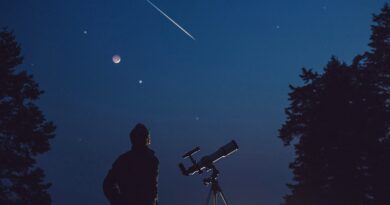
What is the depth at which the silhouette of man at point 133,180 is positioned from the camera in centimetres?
480

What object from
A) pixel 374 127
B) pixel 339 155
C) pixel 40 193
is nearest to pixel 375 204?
pixel 339 155

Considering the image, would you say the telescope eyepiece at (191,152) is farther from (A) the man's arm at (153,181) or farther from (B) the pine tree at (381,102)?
(B) the pine tree at (381,102)

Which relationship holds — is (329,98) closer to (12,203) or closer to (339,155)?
(339,155)

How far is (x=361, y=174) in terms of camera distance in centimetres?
1620

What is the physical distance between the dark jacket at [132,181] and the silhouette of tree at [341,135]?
45.7 ft

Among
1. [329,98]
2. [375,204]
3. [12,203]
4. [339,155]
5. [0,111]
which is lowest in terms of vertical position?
[375,204]

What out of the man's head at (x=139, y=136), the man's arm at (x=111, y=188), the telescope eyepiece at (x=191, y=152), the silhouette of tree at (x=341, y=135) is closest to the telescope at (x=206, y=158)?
the telescope eyepiece at (x=191, y=152)

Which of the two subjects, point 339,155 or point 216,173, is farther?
point 339,155

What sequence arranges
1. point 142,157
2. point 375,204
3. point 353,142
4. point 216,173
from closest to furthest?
point 142,157 < point 216,173 < point 375,204 < point 353,142

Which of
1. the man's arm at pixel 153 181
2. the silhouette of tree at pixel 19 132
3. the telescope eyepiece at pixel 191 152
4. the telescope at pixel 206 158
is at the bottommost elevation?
the man's arm at pixel 153 181

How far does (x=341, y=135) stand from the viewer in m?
16.7

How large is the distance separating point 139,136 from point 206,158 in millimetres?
3326

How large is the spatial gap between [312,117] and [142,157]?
49.2 feet

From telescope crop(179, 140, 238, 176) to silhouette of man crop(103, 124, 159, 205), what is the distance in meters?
3.16
